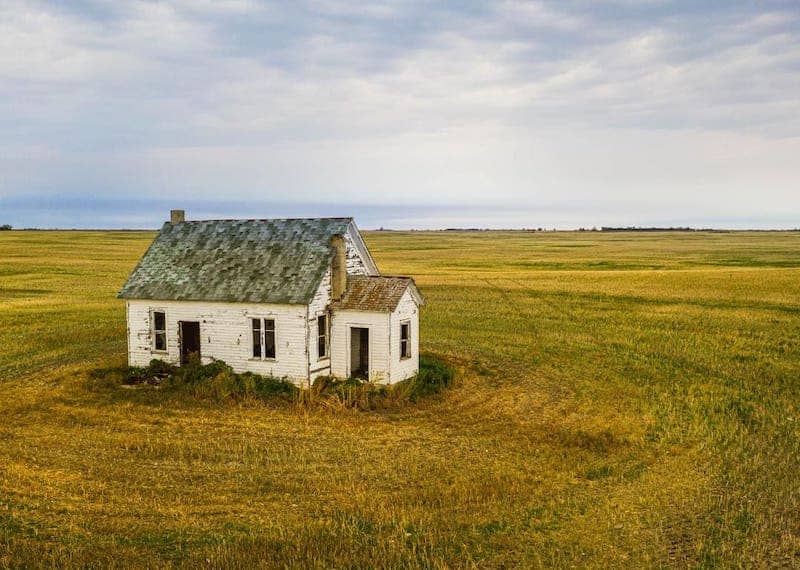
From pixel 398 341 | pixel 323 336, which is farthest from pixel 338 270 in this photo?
pixel 398 341

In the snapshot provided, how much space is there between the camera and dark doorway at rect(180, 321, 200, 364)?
2184 cm


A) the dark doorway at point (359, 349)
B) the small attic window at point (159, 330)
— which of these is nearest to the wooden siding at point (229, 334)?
the small attic window at point (159, 330)

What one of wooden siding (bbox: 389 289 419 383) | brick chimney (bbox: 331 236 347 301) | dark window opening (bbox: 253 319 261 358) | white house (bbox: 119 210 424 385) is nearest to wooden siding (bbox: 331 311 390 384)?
white house (bbox: 119 210 424 385)

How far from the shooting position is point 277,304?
20.0 m

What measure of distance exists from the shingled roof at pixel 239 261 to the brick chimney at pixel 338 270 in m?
0.24

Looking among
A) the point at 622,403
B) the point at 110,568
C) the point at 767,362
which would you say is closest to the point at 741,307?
the point at 767,362

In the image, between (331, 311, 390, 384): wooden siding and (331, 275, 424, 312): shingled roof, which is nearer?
(331, 311, 390, 384): wooden siding

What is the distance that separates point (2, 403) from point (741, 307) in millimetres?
35902

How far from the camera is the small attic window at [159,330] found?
22188mm

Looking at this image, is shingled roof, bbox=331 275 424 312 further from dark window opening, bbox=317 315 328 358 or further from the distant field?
the distant field

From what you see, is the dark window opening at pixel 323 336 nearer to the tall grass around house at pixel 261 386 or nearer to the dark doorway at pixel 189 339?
the tall grass around house at pixel 261 386

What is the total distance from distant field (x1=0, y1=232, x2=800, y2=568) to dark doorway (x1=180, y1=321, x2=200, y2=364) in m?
2.39

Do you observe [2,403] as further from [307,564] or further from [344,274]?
[307,564]

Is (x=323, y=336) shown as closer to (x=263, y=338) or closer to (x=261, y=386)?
(x=263, y=338)
